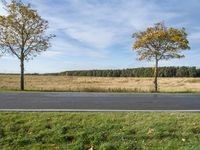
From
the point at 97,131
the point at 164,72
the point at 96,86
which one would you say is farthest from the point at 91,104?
the point at 164,72

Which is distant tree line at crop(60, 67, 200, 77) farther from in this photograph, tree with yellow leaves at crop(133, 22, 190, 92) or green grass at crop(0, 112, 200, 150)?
green grass at crop(0, 112, 200, 150)

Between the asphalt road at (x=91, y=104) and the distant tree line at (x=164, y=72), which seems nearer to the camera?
the asphalt road at (x=91, y=104)

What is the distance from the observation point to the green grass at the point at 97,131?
7836 mm

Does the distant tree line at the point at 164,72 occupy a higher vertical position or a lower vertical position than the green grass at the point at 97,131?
higher

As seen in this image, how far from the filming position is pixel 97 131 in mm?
8391

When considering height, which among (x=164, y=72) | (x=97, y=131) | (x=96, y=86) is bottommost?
(x=97, y=131)

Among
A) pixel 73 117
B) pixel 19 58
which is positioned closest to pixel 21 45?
pixel 19 58

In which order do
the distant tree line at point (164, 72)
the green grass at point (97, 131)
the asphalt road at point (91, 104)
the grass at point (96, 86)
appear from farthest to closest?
the distant tree line at point (164, 72) → the grass at point (96, 86) → the asphalt road at point (91, 104) → the green grass at point (97, 131)

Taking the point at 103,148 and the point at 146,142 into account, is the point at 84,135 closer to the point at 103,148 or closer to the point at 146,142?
the point at 103,148

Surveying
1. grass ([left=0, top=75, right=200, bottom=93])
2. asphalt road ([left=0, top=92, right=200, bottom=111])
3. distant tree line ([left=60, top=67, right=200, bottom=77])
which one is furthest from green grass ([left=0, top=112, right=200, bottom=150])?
distant tree line ([left=60, top=67, right=200, bottom=77])

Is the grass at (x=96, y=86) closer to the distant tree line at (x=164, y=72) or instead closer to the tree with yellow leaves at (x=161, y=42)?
the tree with yellow leaves at (x=161, y=42)

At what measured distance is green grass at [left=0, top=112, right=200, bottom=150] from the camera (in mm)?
7836

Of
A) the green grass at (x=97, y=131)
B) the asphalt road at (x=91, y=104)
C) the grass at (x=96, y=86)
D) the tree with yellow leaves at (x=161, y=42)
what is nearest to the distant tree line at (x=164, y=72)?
the grass at (x=96, y=86)

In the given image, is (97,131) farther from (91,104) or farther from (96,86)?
(96,86)
